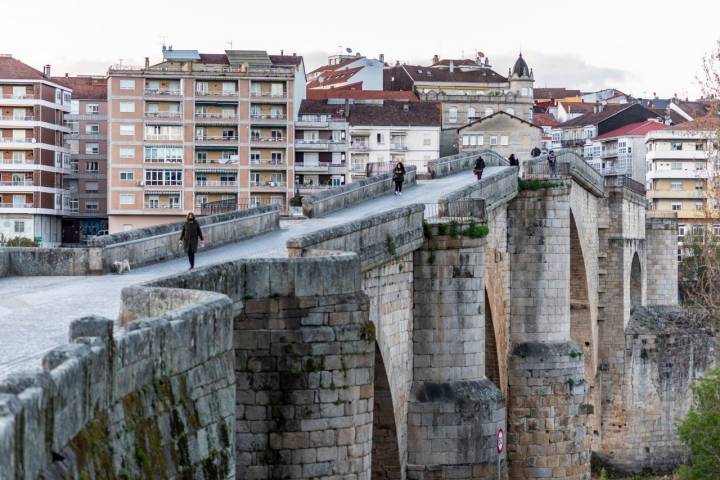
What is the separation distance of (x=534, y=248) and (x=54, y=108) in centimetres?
6068

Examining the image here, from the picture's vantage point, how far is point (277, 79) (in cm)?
9112

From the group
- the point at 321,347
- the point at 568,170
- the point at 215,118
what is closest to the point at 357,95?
the point at 215,118

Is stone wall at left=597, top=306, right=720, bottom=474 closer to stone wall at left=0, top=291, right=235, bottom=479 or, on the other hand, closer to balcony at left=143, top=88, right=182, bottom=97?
balcony at left=143, top=88, right=182, bottom=97

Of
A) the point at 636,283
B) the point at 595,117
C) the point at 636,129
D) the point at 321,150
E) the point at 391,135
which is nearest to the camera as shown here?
the point at 636,283

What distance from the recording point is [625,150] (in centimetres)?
11225

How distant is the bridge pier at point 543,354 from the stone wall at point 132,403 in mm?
27511

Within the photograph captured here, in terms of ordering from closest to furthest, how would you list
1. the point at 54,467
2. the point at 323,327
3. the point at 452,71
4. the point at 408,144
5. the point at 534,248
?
the point at 54,467
the point at 323,327
the point at 534,248
the point at 408,144
the point at 452,71

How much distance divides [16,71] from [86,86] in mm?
14270

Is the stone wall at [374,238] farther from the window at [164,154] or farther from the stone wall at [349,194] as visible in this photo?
the window at [164,154]

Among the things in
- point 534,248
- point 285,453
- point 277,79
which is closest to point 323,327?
point 285,453

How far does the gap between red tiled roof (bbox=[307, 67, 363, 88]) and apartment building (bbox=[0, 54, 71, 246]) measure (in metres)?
36.5

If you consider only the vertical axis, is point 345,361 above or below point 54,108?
below

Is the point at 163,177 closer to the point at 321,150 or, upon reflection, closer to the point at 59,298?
the point at 321,150

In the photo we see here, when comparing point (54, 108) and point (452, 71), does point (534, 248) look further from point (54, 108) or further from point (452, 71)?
point (452, 71)
